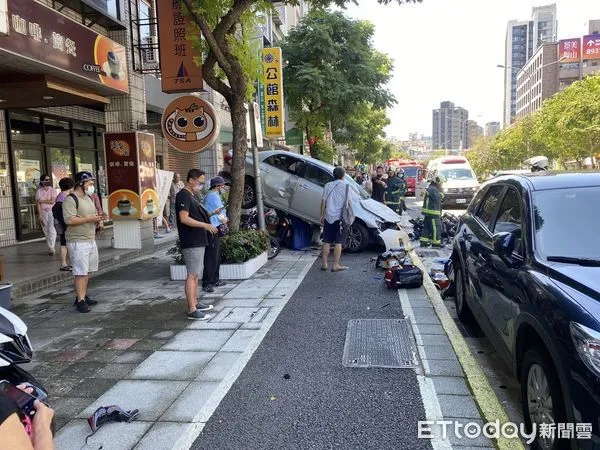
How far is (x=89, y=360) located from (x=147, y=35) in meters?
12.2

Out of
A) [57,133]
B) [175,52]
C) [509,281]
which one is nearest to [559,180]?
[509,281]

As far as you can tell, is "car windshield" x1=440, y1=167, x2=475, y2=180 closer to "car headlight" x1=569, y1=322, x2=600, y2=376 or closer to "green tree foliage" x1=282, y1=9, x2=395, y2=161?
"green tree foliage" x1=282, y1=9, x2=395, y2=161

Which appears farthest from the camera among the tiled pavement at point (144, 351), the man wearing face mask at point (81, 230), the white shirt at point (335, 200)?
the white shirt at point (335, 200)

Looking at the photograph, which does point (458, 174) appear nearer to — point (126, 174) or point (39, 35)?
point (126, 174)

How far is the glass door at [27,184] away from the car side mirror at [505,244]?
11.8m

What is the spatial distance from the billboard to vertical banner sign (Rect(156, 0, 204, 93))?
102 centimetres

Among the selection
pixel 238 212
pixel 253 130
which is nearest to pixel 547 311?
pixel 238 212

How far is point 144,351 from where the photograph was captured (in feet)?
16.3

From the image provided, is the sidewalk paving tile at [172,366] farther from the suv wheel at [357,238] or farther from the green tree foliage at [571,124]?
the green tree foliage at [571,124]

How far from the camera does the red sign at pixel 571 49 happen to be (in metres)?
105

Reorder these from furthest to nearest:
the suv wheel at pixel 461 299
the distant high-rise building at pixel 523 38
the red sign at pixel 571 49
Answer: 1. the distant high-rise building at pixel 523 38
2. the red sign at pixel 571 49
3. the suv wheel at pixel 461 299

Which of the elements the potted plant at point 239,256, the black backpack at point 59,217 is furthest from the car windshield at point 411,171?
the black backpack at point 59,217

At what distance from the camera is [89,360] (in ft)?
15.6

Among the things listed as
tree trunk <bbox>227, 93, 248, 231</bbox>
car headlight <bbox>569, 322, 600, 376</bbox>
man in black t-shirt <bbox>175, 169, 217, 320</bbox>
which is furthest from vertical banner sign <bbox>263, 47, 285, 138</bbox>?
car headlight <bbox>569, 322, 600, 376</bbox>
